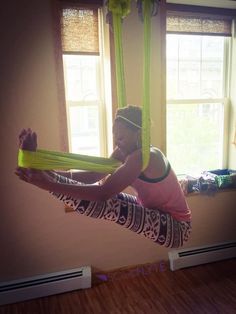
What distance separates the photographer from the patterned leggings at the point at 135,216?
121 cm

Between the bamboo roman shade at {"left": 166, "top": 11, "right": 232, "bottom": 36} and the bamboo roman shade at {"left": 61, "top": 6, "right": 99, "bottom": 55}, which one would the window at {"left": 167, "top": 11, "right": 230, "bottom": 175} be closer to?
the bamboo roman shade at {"left": 166, "top": 11, "right": 232, "bottom": 36}

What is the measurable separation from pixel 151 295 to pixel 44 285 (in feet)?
2.86

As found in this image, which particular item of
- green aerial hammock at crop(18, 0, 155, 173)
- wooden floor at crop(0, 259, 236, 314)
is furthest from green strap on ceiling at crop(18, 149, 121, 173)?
wooden floor at crop(0, 259, 236, 314)

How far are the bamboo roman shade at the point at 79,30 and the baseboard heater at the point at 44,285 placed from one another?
181cm

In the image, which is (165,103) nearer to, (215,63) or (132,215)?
(215,63)

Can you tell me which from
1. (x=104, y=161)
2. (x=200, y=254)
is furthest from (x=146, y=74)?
(x=200, y=254)

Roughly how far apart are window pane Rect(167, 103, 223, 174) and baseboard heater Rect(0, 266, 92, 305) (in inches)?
52.3

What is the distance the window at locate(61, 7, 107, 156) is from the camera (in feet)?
7.62

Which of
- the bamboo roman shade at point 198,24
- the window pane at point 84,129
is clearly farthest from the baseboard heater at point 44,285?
the bamboo roman shade at point 198,24

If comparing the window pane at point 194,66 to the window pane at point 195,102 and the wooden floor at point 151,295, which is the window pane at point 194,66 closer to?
the window pane at point 195,102

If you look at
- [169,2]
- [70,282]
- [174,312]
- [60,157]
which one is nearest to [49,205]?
[70,282]

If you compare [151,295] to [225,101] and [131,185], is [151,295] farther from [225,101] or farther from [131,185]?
[225,101]

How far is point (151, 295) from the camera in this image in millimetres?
2436

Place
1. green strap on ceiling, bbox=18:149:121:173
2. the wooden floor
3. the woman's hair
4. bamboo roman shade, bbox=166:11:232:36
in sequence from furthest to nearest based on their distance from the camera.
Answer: bamboo roman shade, bbox=166:11:232:36, the wooden floor, the woman's hair, green strap on ceiling, bbox=18:149:121:173
